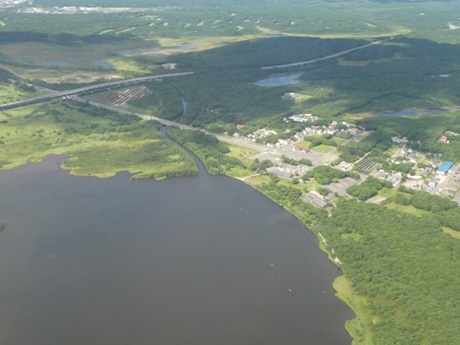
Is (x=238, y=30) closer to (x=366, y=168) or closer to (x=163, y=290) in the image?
(x=366, y=168)

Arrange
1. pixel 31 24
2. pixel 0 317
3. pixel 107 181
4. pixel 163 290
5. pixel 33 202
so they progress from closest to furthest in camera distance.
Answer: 1. pixel 0 317
2. pixel 163 290
3. pixel 33 202
4. pixel 107 181
5. pixel 31 24

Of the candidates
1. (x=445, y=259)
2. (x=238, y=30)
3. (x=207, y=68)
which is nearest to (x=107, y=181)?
(x=445, y=259)

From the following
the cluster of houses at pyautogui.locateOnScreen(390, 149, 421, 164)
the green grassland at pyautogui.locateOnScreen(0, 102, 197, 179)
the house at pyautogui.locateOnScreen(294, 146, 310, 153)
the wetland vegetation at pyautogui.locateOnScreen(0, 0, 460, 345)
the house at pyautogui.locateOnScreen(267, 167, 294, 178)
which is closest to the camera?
the wetland vegetation at pyautogui.locateOnScreen(0, 0, 460, 345)

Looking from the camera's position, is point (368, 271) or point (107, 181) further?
point (107, 181)

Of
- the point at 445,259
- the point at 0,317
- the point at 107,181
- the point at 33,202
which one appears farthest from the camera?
the point at 107,181

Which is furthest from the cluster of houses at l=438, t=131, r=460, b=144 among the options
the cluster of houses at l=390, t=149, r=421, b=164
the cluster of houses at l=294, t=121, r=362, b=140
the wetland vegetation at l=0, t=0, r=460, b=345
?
the cluster of houses at l=294, t=121, r=362, b=140

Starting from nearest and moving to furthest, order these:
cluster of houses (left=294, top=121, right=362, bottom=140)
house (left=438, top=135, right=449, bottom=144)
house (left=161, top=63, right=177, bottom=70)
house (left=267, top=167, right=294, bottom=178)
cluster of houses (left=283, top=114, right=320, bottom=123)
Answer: house (left=267, top=167, right=294, bottom=178), house (left=438, top=135, right=449, bottom=144), cluster of houses (left=294, top=121, right=362, bottom=140), cluster of houses (left=283, top=114, right=320, bottom=123), house (left=161, top=63, right=177, bottom=70)

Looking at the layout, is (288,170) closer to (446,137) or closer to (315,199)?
(315,199)

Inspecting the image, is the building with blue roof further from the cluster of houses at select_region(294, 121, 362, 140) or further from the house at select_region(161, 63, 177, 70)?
the house at select_region(161, 63, 177, 70)
